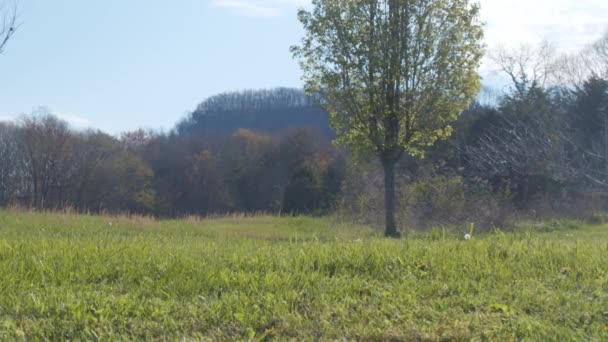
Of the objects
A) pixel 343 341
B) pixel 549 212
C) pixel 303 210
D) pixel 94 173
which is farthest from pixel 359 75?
pixel 94 173

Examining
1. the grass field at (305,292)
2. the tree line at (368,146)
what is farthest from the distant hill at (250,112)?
the grass field at (305,292)

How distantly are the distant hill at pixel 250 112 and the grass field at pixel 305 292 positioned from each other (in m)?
67.9

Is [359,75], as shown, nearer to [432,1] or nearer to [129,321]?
[432,1]

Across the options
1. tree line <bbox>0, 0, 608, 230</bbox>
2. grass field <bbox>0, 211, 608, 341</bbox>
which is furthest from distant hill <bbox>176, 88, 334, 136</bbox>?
grass field <bbox>0, 211, 608, 341</bbox>

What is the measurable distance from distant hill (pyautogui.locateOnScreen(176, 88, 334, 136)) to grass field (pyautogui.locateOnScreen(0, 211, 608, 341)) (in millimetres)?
67864

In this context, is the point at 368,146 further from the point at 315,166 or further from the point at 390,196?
the point at 315,166

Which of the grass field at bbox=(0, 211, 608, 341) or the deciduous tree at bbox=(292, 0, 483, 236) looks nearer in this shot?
the grass field at bbox=(0, 211, 608, 341)

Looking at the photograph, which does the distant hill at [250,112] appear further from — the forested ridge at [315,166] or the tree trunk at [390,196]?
the tree trunk at [390,196]

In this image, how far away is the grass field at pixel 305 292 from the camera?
172 inches

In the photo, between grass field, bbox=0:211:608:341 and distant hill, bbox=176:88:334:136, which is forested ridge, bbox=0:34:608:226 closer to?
distant hill, bbox=176:88:334:136

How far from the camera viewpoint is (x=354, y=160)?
765 inches

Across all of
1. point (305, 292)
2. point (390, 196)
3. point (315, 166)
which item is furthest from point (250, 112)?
point (305, 292)

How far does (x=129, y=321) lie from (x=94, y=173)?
2025 inches

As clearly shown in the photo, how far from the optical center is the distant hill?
256 ft
